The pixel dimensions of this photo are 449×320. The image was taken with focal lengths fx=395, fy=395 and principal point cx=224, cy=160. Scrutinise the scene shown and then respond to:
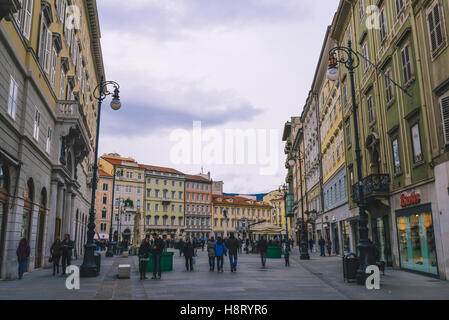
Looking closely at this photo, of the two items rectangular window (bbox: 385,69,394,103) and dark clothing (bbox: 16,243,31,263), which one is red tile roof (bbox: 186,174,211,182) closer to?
rectangular window (bbox: 385,69,394,103)

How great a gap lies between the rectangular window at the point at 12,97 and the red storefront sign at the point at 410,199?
54.4ft

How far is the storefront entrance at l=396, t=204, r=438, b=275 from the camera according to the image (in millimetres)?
15812

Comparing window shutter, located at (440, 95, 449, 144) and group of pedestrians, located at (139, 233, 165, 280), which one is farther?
group of pedestrians, located at (139, 233, 165, 280)

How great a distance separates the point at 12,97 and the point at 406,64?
1643 centimetres

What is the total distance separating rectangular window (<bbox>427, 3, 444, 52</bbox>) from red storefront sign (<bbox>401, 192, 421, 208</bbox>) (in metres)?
6.02

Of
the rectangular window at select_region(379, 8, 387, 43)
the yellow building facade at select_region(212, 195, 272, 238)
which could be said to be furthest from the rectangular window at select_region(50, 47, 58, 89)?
the yellow building facade at select_region(212, 195, 272, 238)

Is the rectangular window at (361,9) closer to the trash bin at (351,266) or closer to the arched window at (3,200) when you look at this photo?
the trash bin at (351,266)

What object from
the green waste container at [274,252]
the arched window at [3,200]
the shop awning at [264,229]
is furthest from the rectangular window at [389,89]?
the shop awning at [264,229]

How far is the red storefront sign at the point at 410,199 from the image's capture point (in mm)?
16797

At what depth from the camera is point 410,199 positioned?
690 inches

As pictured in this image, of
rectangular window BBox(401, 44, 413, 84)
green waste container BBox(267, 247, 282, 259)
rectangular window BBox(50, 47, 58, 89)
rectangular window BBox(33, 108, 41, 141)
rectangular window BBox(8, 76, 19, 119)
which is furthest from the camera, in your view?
green waste container BBox(267, 247, 282, 259)

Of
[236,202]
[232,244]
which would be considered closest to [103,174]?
[236,202]
